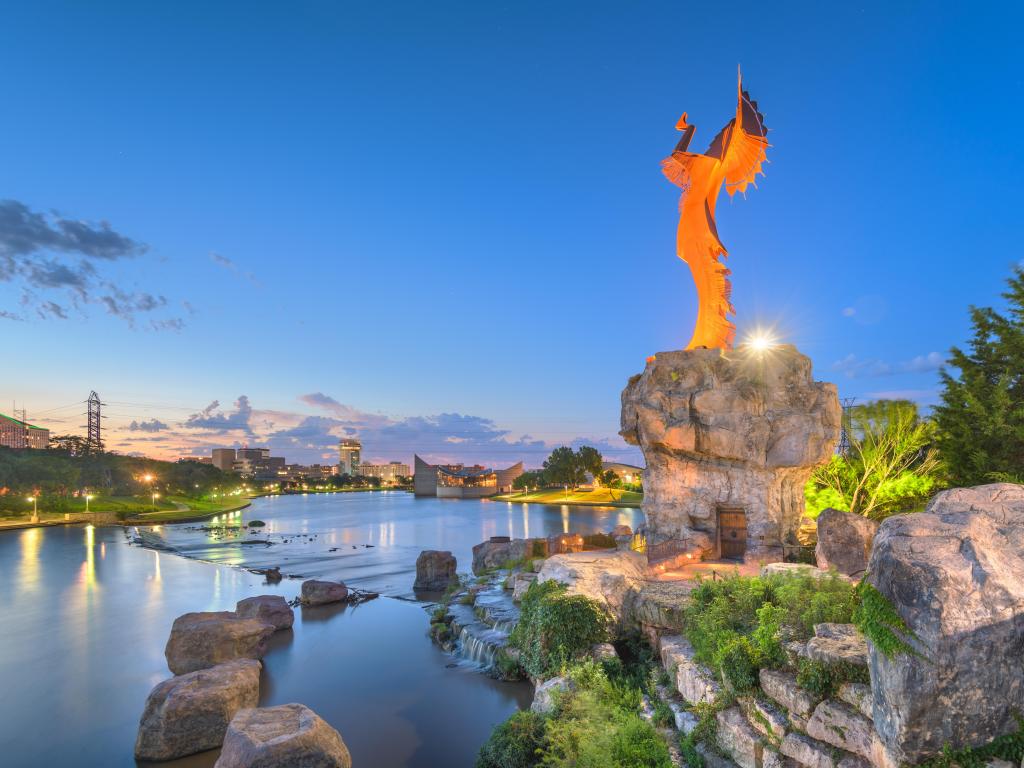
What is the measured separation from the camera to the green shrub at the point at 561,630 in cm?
1488

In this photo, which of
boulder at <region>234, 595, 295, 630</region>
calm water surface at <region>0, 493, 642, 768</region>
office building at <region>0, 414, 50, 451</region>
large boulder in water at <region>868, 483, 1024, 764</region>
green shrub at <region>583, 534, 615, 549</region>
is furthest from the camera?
office building at <region>0, 414, 50, 451</region>

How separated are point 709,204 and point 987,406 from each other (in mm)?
15019

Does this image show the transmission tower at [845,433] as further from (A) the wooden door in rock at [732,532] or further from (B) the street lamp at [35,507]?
(B) the street lamp at [35,507]

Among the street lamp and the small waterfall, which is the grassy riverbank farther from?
the street lamp

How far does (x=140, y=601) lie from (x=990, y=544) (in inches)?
1465

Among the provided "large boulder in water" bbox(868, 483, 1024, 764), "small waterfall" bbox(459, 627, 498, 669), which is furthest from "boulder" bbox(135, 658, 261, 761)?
"large boulder in water" bbox(868, 483, 1024, 764)

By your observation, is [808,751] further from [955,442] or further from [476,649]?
[955,442]

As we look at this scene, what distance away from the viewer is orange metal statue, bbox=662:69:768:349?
25219 mm

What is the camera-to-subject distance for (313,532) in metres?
67.2

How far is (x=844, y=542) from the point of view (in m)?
17.8

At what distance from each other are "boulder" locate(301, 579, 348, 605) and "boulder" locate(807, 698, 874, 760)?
25739mm

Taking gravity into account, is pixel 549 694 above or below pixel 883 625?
below

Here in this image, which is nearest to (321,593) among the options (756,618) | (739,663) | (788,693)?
(756,618)

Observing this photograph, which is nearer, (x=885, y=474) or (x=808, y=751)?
(x=808, y=751)
